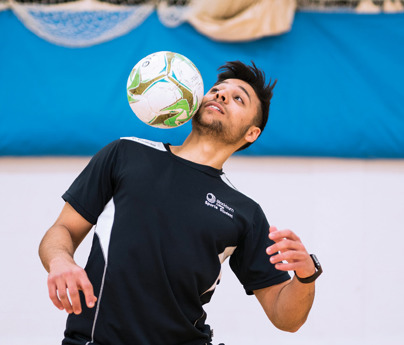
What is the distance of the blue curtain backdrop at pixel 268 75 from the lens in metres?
3.57

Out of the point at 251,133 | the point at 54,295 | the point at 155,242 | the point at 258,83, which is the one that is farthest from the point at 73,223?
the point at 258,83

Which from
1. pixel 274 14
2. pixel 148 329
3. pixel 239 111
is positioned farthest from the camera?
pixel 274 14

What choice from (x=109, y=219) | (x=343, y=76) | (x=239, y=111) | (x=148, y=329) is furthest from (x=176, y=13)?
(x=148, y=329)

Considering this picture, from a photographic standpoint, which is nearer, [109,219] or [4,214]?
[109,219]

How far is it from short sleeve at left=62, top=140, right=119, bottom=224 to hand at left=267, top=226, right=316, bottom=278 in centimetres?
62

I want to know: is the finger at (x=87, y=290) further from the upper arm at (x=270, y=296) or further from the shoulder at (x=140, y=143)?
Answer: the upper arm at (x=270, y=296)

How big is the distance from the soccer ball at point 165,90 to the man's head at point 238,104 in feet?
0.26

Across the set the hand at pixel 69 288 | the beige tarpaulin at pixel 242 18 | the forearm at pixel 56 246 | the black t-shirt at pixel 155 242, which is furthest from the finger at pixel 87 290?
the beige tarpaulin at pixel 242 18

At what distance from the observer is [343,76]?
365cm

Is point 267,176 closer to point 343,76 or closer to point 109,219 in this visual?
point 343,76

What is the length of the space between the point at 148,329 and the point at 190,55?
6.97ft

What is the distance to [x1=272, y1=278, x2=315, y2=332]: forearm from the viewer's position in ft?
6.52

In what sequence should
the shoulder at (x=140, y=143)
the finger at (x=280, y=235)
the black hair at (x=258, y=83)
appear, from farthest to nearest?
the black hair at (x=258, y=83)
the shoulder at (x=140, y=143)
the finger at (x=280, y=235)

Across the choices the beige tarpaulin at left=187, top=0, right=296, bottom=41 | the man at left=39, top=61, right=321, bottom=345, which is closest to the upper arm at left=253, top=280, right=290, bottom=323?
the man at left=39, top=61, right=321, bottom=345
